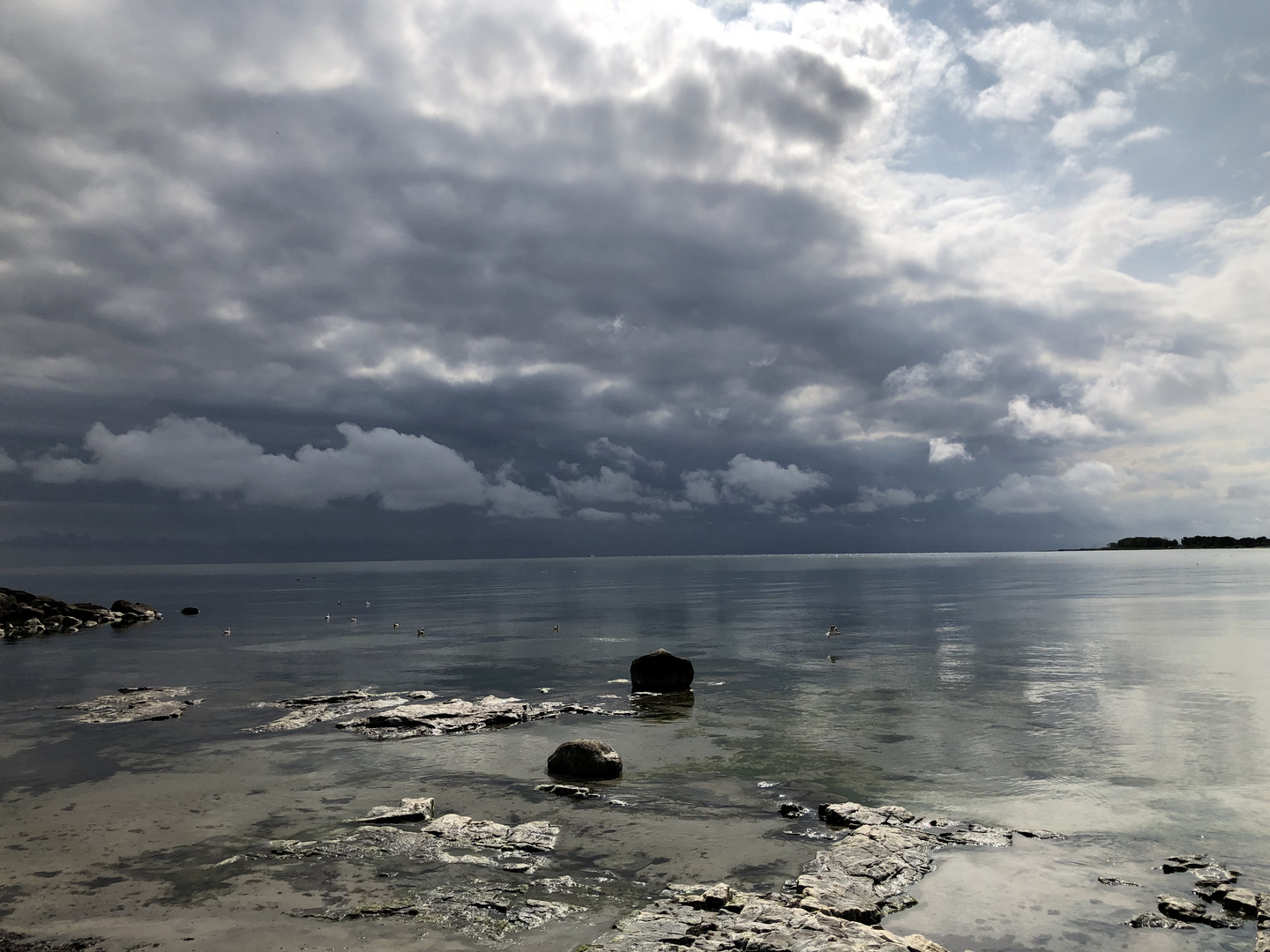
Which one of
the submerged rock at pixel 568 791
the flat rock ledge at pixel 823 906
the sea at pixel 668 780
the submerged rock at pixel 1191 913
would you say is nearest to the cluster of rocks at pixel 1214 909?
the submerged rock at pixel 1191 913

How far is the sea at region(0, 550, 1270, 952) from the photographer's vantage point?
1423cm

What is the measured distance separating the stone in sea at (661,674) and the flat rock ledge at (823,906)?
21.4 m

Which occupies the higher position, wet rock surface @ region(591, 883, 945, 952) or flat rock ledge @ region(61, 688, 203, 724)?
wet rock surface @ region(591, 883, 945, 952)

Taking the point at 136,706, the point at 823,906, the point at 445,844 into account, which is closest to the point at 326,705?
the point at 136,706

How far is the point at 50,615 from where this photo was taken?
8412 centimetres

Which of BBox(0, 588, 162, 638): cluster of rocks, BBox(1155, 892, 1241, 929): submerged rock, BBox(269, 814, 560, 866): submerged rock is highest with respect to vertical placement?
BBox(269, 814, 560, 866): submerged rock

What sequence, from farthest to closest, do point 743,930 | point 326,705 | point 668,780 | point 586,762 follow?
point 326,705 < point 586,762 < point 668,780 < point 743,930

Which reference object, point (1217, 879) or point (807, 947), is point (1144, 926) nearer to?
point (1217, 879)

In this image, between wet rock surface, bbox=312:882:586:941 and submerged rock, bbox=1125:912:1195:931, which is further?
submerged rock, bbox=1125:912:1195:931

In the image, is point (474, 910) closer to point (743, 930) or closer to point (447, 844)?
point (447, 844)

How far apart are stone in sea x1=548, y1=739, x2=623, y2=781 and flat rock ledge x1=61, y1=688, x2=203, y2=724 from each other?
20.2 metres

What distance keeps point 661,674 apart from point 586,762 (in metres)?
16.4

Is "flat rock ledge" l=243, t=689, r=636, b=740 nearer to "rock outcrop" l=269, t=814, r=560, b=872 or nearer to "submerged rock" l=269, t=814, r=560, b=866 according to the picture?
"submerged rock" l=269, t=814, r=560, b=866

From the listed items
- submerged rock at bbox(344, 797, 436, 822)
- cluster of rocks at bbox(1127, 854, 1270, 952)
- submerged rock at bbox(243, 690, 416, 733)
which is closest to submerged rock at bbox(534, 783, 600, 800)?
submerged rock at bbox(344, 797, 436, 822)
